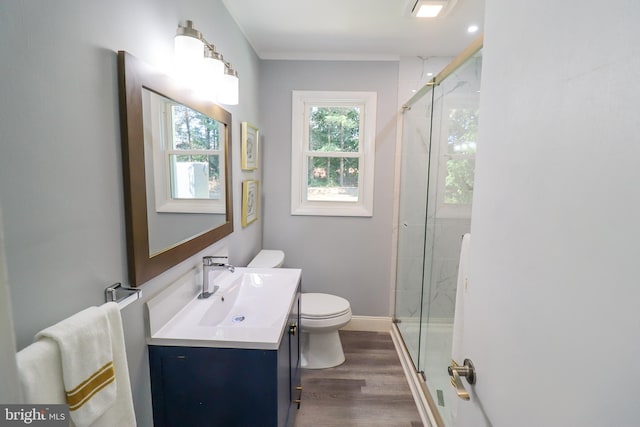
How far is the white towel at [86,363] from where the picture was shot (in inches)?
24.8

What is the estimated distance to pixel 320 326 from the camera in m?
2.20

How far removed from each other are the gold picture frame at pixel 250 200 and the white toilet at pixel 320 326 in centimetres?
34

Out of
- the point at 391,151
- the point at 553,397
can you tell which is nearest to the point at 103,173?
the point at 553,397

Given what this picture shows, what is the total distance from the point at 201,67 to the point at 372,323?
98.6 inches

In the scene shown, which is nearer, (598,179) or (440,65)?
(598,179)

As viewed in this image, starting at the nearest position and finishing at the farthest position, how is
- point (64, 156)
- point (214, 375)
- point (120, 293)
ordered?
point (64, 156)
point (120, 293)
point (214, 375)

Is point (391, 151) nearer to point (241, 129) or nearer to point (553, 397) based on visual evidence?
point (241, 129)

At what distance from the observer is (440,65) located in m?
2.61

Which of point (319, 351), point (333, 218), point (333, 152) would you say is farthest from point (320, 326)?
point (333, 152)

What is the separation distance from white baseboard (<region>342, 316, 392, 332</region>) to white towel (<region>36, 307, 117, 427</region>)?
2382 millimetres

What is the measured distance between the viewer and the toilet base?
7.65ft

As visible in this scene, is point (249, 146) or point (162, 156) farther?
point (249, 146)

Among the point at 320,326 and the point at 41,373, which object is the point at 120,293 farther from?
the point at 320,326

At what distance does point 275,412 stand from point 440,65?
275cm
